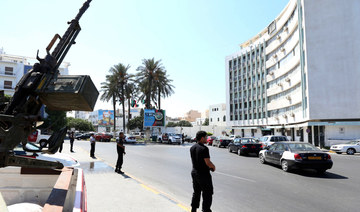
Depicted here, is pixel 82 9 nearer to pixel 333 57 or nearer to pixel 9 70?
pixel 333 57

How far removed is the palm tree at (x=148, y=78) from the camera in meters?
41.9

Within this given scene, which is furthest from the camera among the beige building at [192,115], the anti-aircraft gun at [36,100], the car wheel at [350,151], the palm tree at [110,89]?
the beige building at [192,115]

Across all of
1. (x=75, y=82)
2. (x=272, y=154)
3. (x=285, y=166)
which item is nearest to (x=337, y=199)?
(x=285, y=166)

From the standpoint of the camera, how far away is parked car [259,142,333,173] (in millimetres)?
9766

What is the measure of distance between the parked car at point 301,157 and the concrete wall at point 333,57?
2416 cm

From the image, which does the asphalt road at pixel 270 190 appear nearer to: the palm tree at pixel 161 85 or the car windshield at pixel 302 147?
the car windshield at pixel 302 147

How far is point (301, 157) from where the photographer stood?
32.4ft

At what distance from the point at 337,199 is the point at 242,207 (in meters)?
2.73

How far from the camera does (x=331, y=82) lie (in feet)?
105

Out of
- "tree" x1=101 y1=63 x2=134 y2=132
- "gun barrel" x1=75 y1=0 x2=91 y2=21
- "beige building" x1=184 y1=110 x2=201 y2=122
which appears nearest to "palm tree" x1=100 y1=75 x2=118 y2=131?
"tree" x1=101 y1=63 x2=134 y2=132

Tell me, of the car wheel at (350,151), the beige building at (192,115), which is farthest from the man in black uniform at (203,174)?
the beige building at (192,115)

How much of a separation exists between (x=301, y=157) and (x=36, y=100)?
9875 millimetres

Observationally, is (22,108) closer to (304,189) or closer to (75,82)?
(75,82)

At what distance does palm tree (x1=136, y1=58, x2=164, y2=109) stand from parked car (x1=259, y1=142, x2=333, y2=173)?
31.9 m
